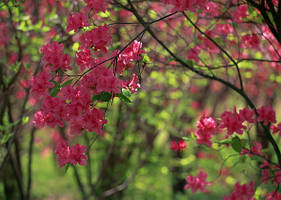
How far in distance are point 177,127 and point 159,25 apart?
271 centimetres

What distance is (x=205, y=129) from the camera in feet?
8.96

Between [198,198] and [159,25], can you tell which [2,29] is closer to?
[159,25]

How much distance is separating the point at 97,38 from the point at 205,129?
1.16 meters

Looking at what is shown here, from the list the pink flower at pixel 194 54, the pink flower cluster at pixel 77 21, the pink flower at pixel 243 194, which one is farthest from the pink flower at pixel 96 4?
the pink flower at pixel 243 194

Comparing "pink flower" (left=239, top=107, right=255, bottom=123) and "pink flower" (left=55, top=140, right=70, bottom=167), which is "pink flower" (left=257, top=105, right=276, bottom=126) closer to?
"pink flower" (left=239, top=107, right=255, bottom=123)

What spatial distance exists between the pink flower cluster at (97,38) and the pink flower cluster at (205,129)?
3.41 ft

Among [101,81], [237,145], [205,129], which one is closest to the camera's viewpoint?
[101,81]

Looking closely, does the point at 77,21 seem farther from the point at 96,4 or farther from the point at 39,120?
the point at 39,120

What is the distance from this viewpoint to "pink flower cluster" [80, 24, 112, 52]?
83.2 inches

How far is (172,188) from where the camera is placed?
25.5ft

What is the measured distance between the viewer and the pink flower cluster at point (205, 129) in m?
2.71

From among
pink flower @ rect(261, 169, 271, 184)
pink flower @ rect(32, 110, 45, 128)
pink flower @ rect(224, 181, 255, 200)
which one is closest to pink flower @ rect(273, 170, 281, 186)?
pink flower @ rect(261, 169, 271, 184)

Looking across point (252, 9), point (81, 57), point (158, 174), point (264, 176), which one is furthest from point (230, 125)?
point (158, 174)

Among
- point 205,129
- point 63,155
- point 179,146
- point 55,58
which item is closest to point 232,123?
point 205,129
